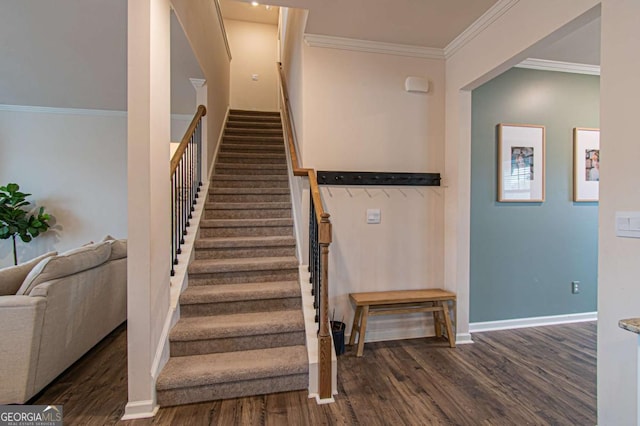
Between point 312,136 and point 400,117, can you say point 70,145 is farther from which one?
point 400,117

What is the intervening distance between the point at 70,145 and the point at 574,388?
21.6ft

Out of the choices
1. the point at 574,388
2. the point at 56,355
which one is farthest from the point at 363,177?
the point at 56,355

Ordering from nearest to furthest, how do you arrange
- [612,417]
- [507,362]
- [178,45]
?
[612,417] < [507,362] < [178,45]

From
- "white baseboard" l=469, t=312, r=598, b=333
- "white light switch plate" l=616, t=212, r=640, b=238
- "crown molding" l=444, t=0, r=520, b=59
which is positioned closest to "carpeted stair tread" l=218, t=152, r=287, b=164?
"crown molding" l=444, t=0, r=520, b=59

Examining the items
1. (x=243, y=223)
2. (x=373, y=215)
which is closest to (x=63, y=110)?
(x=243, y=223)

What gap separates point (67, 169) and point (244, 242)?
3768 millimetres

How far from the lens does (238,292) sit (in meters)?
2.50

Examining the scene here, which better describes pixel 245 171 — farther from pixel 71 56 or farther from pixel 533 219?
pixel 533 219

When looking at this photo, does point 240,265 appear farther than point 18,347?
Yes

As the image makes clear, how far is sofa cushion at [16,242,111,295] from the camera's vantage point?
205 centimetres

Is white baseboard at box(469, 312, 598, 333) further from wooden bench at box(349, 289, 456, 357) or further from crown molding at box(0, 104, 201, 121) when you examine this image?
crown molding at box(0, 104, 201, 121)

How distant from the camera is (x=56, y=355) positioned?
83.3 inches

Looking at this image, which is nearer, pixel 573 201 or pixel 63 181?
pixel 573 201
